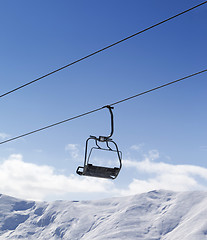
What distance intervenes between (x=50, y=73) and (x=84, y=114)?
177 cm

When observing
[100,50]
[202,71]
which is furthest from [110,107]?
[202,71]

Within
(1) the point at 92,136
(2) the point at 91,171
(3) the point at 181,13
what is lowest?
(2) the point at 91,171

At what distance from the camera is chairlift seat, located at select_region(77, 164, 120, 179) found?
12.0 metres

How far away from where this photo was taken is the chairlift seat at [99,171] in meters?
12.0

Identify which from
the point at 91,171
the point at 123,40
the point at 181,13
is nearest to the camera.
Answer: the point at 181,13

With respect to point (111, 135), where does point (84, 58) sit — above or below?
above

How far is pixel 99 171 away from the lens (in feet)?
39.9

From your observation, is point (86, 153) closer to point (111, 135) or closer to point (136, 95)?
point (111, 135)

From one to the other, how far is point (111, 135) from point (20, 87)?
3.35 meters

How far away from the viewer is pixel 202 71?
10.4m

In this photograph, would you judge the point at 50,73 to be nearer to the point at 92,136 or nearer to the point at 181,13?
the point at 92,136

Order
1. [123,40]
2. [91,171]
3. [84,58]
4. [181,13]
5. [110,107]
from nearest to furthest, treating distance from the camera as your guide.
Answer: [181,13], [123,40], [84,58], [91,171], [110,107]

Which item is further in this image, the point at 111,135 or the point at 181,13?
the point at 111,135

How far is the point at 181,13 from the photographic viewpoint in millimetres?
9125
